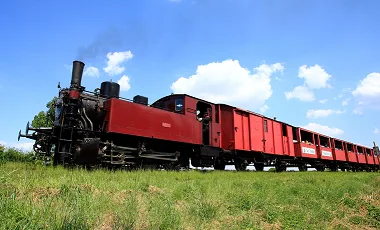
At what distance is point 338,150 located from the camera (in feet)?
93.8

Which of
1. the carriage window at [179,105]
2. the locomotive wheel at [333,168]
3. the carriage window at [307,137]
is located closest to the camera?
the carriage window at [179,105]

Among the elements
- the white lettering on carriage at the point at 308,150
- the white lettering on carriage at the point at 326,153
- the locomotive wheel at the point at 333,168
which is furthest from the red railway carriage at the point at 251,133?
the locomotive wheel at the point at 333,168

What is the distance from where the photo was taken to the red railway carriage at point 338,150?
27734 millimetres

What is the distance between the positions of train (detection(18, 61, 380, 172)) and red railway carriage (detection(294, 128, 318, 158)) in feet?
9.41

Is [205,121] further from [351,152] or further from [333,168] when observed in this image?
[351,152]

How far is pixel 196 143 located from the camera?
13.6m

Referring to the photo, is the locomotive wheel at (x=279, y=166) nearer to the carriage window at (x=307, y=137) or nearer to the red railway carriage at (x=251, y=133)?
the red railway carriage at (x=251, y=133)

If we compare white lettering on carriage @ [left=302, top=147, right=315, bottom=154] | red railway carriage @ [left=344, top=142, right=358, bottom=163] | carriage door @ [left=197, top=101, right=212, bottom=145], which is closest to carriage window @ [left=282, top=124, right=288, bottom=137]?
white lettering on carriage @ [left=302, top=147, right=315, bottom=154]

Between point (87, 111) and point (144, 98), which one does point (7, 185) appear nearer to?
point (87, 111)

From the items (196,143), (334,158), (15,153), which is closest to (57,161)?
(15,153)

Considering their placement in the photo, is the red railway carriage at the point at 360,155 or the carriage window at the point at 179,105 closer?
the carriage window at the point at 179,105

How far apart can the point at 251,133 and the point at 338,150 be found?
1670 cm

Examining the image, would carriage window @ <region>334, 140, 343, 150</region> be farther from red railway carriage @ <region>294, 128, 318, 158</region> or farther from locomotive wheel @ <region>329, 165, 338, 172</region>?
red railway carriage @ <region>294, 128, 318, 158</region>

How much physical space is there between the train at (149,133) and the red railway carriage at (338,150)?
11.0 metres
